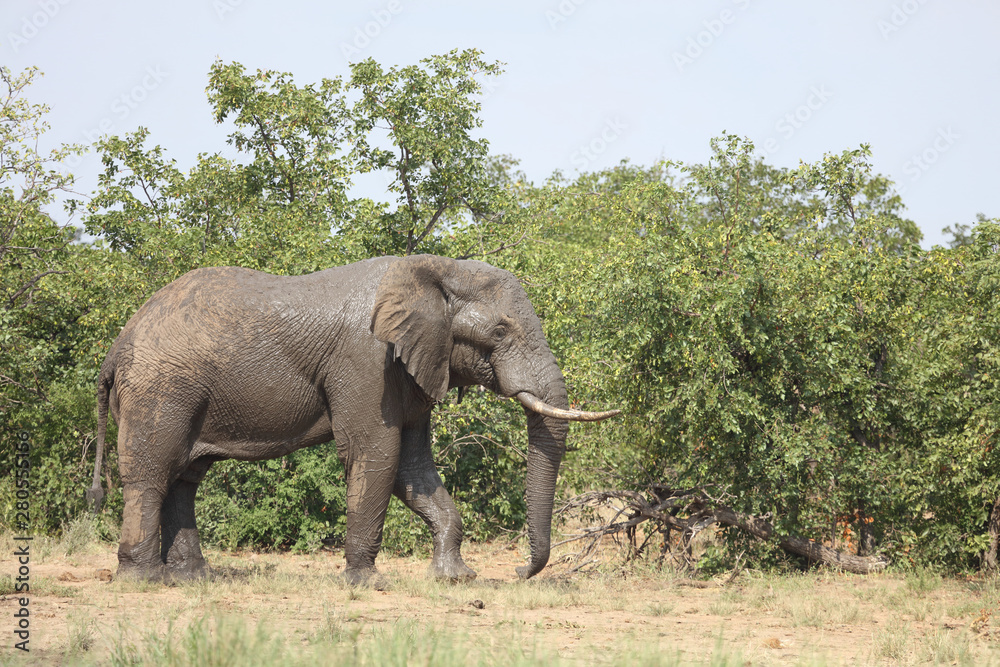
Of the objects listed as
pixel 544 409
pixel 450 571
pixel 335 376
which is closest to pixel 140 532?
pixel 335 376

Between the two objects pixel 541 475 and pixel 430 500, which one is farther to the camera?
pixel 430 500

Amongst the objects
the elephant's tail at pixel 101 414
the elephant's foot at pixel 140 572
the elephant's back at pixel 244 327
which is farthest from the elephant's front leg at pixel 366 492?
the elephant's tail at pixel 101 414

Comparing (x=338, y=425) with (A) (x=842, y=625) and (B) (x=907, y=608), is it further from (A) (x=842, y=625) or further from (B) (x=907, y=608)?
(B) (x=907, y=608)

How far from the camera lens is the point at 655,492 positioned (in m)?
12.2

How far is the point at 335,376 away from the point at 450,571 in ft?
7.07

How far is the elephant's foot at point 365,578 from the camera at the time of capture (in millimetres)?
9401

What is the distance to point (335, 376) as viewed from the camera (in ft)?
31.3

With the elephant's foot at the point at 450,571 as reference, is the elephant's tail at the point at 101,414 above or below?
above

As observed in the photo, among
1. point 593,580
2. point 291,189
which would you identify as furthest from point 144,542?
point 291,189

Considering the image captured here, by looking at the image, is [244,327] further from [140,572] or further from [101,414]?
[140,572]

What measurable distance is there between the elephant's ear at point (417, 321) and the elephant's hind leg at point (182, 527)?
242 centimetres

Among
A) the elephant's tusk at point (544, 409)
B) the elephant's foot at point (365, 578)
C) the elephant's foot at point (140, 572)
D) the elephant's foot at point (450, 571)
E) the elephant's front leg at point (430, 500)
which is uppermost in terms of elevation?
the elephant's tusk at point (544, 409)

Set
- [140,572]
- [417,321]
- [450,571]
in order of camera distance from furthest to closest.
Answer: [450,571] → [140,572] → [417,321]

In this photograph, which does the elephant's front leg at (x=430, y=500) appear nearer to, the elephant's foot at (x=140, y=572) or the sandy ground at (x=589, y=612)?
the sandy ground at (x=589, y=612)
